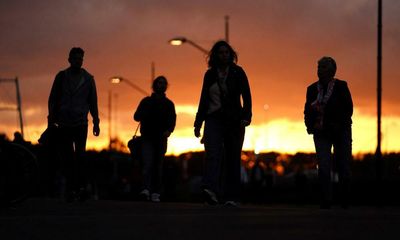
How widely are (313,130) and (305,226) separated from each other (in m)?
4.65

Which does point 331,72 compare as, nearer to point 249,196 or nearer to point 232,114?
point 232,114

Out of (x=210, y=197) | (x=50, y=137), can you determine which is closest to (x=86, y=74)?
(x=50, y=137)

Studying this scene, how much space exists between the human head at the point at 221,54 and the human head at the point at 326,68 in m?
1.07

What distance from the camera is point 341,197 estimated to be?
13031 mm

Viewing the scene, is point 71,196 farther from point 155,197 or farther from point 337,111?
point 337,111

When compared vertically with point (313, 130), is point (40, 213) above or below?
below

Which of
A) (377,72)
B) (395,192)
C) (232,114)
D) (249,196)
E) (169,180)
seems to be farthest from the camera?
(249,196)

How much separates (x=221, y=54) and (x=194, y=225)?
4.19 m

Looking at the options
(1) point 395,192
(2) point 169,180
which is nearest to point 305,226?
(2) point 169,180

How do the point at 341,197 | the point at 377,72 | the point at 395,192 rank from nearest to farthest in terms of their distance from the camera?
the point at 341,197 < the point at 377,72 < the point at 395,192

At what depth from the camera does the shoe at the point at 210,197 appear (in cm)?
1227

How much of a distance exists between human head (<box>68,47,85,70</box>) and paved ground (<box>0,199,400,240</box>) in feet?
10.3

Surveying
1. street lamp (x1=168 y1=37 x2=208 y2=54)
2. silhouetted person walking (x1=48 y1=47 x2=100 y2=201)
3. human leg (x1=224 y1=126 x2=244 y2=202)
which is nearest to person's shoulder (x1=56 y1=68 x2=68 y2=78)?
silhouetted person walking (x1=48 y1=47 x2=100 y2=201)

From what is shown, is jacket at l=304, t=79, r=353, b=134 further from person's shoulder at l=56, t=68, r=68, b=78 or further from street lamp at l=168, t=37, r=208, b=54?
street lamp at l=168, t=37, r=208, b=54
